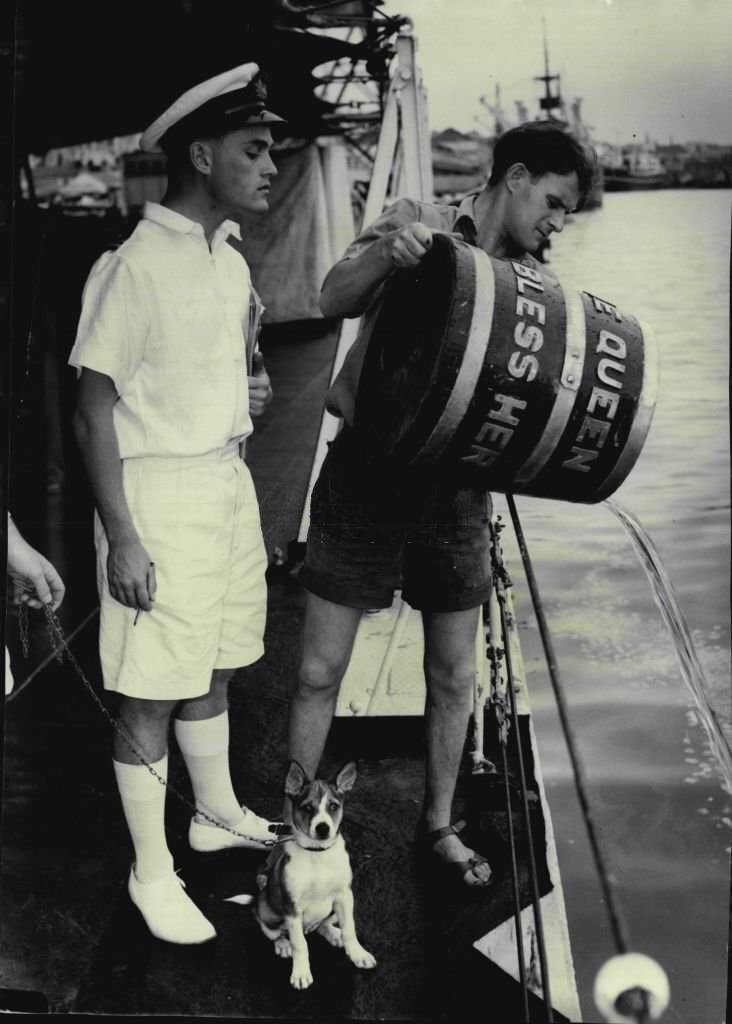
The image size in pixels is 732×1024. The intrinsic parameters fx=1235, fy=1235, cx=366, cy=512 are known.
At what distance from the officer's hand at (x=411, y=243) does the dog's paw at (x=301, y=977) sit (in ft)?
4.61

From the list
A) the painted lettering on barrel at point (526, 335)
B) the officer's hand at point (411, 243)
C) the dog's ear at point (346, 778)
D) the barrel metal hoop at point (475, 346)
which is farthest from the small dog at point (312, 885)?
the officer's hand at point (411, 243)

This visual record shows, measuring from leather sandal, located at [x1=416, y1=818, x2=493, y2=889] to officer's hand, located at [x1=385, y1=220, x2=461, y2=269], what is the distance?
123 centimetres

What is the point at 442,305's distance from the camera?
7.52 ft

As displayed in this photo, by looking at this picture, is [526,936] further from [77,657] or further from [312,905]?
[77,657]

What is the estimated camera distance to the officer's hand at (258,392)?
2598 millimetres

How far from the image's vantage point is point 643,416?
2312 millimetres

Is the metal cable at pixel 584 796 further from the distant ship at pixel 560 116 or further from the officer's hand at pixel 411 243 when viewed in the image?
the distant ship at pixel 560 116

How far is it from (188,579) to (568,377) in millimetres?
A: 910

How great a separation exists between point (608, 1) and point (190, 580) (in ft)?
4.71

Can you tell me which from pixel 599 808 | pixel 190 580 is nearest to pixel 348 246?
pixel 190 580

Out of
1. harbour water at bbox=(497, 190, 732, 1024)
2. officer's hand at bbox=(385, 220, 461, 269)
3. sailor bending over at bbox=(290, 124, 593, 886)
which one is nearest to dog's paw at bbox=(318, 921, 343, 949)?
sailor bending over at bbox=(290, 124, 593, 886)

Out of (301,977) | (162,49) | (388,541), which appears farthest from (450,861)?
(162,49)

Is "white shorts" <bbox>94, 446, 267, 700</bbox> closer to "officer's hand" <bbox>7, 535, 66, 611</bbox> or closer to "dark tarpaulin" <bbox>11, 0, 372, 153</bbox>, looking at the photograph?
"officer's hand" <bbox>7, 535, 66, 611</bbox>

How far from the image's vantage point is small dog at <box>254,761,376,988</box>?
8.06 ft
